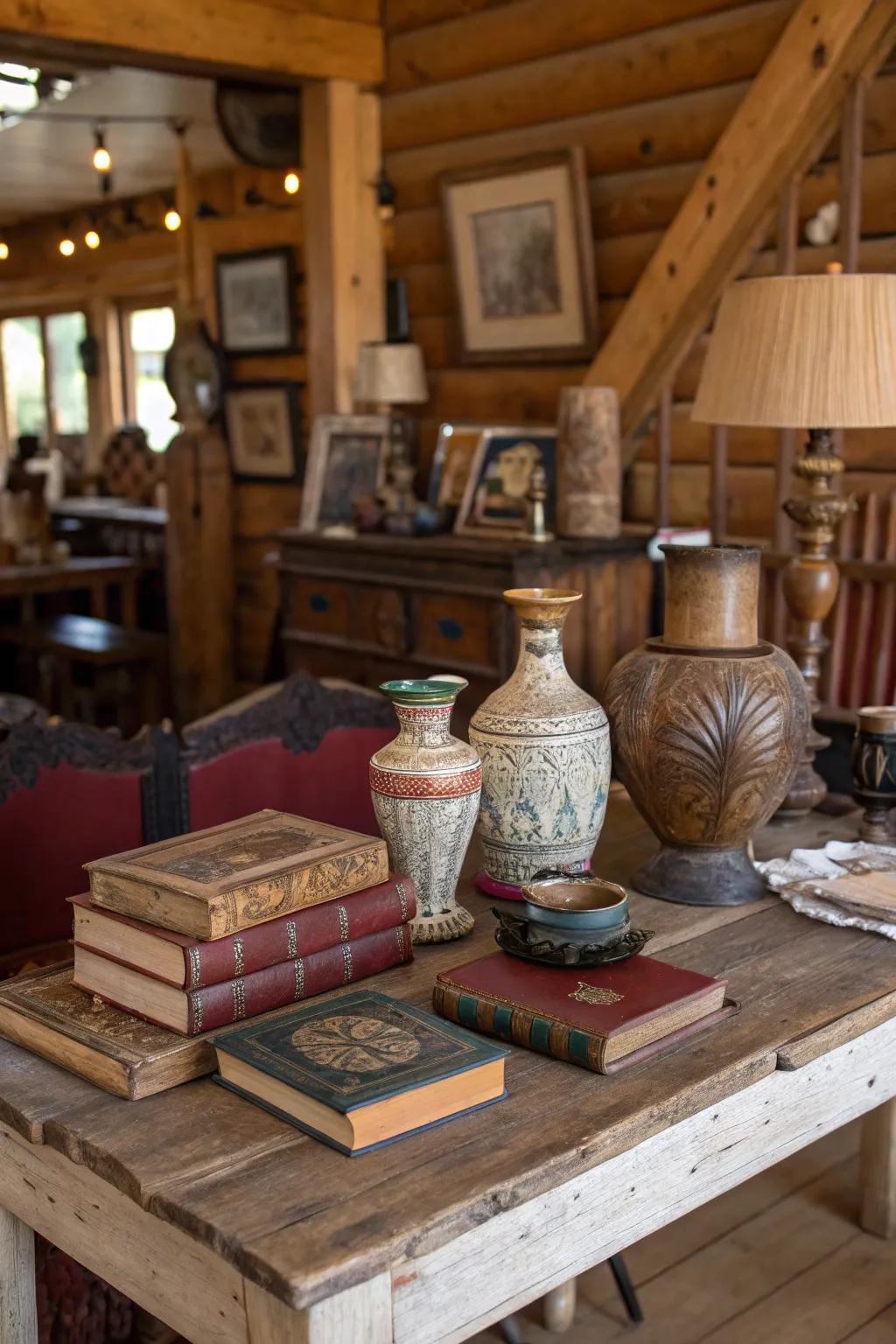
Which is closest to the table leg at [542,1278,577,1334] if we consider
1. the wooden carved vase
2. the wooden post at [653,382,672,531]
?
the wooden carved vase

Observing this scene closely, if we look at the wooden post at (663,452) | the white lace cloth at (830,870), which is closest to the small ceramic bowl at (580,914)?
the white lace cloth at (830,870)

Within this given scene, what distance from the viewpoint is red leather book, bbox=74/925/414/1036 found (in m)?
1.37

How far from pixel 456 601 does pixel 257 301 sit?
2436 mm

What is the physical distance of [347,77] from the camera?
4.35 metres

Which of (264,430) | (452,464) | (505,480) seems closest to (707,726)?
(505,480)

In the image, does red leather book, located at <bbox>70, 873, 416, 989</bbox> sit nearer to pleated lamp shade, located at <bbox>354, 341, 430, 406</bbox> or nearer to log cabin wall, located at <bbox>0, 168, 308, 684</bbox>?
pleated lamp shade, located at <bbox>354, 341, 430, 406</bbox>

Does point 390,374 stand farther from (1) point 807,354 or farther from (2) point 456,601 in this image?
(1) point 807,354

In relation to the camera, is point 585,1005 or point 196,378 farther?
point 196,378

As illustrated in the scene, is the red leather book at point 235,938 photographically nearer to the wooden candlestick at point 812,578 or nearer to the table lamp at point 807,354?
the table lamp at point 807,354

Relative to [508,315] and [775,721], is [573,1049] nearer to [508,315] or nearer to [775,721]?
[775,721]

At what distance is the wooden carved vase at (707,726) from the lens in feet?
5.70

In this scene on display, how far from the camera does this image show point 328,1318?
1.05 m

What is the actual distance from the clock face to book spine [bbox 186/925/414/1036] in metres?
4.44

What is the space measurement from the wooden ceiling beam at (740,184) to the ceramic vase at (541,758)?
1.90 metres
